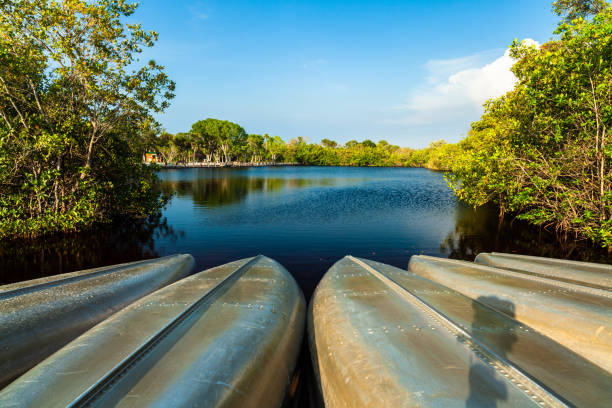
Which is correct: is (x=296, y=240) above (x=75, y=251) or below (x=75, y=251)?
above

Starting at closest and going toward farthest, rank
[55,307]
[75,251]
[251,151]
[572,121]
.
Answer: [55,307], [572,121], [75,251], [251,151]

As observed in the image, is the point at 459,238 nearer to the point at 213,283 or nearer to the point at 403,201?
the point at 403,201

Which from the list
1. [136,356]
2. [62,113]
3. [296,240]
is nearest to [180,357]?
[136,356]

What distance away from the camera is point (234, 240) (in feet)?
47.8

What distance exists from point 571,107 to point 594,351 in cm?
1228

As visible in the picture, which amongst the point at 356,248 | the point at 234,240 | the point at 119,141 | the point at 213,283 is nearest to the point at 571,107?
the point at 356,248

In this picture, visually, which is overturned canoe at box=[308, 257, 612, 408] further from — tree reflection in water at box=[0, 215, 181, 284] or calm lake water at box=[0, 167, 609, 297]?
tree reflection in water at box=[0, 215, 181, 284]

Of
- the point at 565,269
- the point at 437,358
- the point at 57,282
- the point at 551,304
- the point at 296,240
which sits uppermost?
the point at 565,269

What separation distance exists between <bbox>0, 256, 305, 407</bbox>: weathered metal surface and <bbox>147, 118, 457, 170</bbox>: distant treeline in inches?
2467

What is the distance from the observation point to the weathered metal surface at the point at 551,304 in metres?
4.10

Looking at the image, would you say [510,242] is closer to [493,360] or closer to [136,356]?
[493,360]

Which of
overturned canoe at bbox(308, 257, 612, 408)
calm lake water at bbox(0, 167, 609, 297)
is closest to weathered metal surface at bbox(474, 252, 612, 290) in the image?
overturned canoe at bbox(308, 257, 612, 408)

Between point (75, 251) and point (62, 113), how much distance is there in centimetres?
741

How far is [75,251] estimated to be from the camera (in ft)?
39.0
